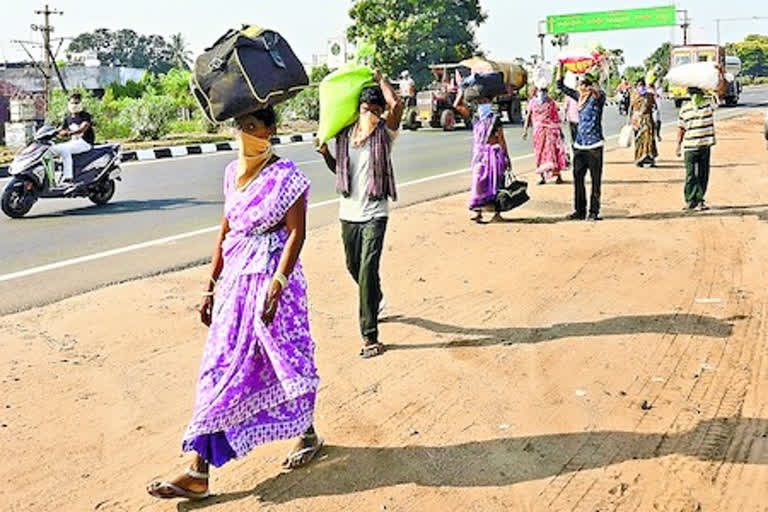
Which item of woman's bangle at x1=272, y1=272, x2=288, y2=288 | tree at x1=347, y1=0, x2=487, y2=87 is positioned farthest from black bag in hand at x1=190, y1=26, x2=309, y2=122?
tree at x1=347, y1=0, x2=487, y2=87

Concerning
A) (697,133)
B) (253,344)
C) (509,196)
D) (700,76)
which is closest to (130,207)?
(509,196)

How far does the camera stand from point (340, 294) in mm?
7207

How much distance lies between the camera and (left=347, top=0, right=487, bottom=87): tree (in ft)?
145

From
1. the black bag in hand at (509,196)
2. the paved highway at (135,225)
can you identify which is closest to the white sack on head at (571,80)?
the black bag in hand at (509,196)

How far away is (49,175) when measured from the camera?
11867mm

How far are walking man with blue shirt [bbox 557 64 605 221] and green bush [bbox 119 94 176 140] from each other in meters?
19.0

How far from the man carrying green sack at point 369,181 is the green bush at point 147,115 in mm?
22674

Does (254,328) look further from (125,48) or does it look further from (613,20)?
(125,48)

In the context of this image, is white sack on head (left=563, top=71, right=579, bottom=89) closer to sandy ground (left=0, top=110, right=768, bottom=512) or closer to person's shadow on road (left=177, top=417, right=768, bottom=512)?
sandy ground (left=0, top=110, right=768, bottom=512)

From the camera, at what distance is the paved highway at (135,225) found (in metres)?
A: 8.23

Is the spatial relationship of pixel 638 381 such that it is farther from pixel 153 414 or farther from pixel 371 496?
pixel 153 414

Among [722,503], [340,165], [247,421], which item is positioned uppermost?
[340,165]

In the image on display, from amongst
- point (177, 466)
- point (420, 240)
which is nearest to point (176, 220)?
point (420, 240)

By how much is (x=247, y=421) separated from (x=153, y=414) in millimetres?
1209
